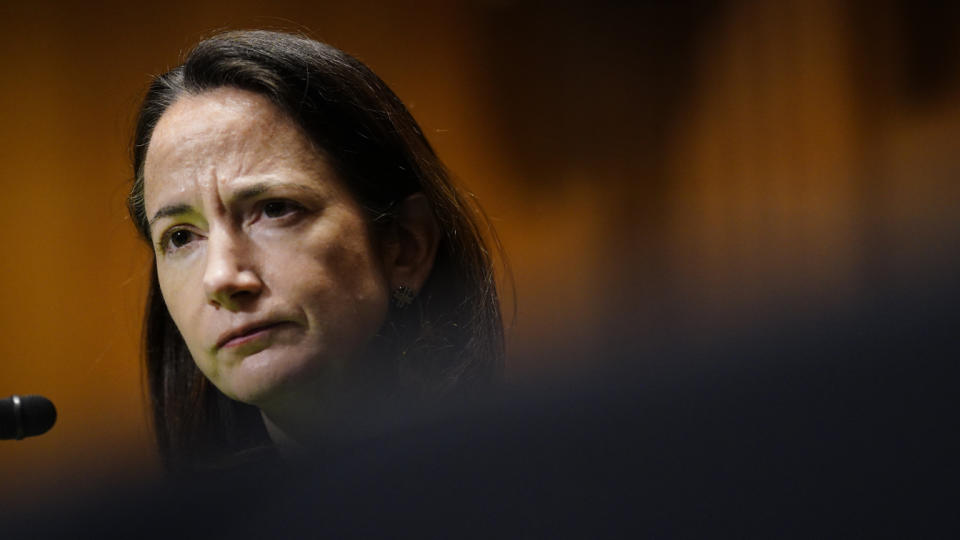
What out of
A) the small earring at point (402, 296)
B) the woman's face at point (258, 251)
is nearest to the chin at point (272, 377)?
the woman's face at point (258, 251)

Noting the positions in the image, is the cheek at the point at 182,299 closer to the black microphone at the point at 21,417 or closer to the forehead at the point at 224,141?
the forehead at the point at 224,141

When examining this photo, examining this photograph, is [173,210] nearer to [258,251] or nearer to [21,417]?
[258,251]

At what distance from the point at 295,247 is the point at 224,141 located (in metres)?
0.14

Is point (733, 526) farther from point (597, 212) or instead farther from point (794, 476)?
point (597, 212)

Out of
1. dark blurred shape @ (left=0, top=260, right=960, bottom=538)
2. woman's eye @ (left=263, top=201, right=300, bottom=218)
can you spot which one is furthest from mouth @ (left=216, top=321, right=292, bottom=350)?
dark blurred shape @ (left=0, top=260, right=960, bottom=538)

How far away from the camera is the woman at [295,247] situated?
1.15 m

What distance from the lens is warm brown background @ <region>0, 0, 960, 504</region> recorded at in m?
2.09

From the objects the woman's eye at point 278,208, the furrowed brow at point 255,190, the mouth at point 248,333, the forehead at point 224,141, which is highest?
the forehead at point 224,141

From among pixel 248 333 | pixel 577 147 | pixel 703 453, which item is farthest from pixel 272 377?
pixel 577 147

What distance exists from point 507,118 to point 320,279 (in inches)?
66.5

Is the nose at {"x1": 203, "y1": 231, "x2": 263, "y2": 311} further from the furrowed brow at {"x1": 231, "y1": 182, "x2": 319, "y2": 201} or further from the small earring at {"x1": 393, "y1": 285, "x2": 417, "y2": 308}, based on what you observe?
the small earring at {"x1": 393, "y1": 285, "x2": 417, "y2": 308}

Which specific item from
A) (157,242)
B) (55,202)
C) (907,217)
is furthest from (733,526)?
(907,217)

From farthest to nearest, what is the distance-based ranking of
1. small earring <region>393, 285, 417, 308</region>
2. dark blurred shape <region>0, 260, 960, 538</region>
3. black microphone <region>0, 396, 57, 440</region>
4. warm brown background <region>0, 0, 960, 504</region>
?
warm brown background <region>0, 0, 960, 504</region> → small earring <region>393, 285, 417, 308</region> → black microphone <region>0, 396, 57, 440</region> → dark blurred shape <region>0, 260, 960, 538</region>

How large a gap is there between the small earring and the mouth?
156 mm
